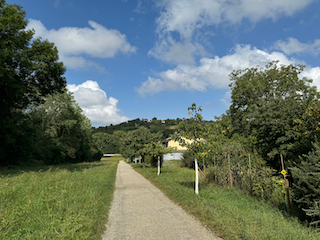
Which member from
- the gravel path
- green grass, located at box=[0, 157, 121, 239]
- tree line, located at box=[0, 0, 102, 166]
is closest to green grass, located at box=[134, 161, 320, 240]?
the gravel path

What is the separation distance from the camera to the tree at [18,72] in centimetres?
1564

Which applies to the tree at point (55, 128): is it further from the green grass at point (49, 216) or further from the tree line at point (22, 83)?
the green grass at point (49, 216)

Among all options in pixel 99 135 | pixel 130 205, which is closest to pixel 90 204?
pixel 130 205

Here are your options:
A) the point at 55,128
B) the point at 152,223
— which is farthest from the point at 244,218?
the point at 55,128

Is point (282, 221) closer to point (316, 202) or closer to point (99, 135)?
point (316, 202)

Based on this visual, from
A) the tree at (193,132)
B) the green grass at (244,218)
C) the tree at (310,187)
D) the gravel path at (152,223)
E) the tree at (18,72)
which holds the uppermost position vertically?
the tree at (18,72)

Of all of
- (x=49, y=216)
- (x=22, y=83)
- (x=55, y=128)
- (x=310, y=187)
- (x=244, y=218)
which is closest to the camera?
(x=310, y=187)

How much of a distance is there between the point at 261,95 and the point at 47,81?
29.7 meters

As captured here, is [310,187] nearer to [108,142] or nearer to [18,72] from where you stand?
[18,72]

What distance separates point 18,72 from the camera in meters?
18.1

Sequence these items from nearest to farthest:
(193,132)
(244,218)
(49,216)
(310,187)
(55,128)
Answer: (310,187) < (244,218) < (49,216) < (193,132) < (55,128)

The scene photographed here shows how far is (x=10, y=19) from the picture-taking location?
625 inches

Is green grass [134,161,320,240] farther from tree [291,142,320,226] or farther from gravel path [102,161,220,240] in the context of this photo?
tree [291,142,320,226]

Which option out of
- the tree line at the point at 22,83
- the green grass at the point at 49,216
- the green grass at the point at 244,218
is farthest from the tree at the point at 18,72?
the green grass at the point at 244,218
